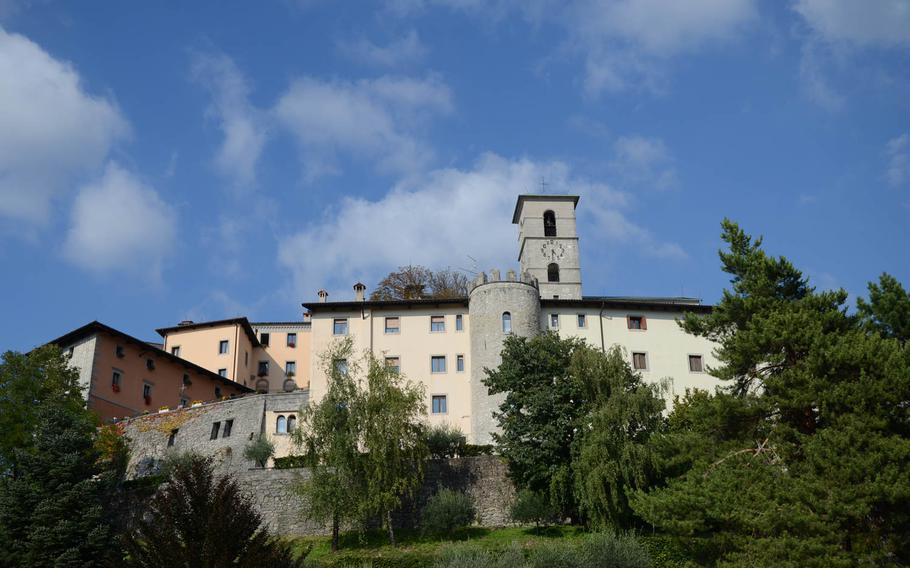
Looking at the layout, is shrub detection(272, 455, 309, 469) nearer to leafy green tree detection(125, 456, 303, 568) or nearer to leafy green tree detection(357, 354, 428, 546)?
leafy green tree detection(357, 354, 428, 546)

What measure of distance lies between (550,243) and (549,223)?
8.11 feet

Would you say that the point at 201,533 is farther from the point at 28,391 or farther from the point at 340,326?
the point at 340,326

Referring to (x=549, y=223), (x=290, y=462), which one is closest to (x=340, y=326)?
(x=290, y=462)

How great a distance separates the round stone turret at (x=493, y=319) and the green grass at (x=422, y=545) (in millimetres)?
14061

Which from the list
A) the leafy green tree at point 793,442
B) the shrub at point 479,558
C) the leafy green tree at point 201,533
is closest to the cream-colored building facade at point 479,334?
the shrub at point 479,558

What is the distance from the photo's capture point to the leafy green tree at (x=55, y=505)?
32500 mm

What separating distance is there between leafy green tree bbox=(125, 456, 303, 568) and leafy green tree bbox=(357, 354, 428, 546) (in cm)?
1507

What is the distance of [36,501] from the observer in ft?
112

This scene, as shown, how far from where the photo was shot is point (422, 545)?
33.7m

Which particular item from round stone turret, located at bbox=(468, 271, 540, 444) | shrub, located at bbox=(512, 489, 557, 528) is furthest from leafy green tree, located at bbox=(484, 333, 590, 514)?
round stone turret, located at bbox=(468, 271, 540, 444)

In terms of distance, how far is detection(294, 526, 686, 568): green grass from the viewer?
3047 cm

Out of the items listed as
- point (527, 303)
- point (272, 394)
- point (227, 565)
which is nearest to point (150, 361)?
point (272, 394)

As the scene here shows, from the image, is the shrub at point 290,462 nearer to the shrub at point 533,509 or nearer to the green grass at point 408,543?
the green grass at point 408,543

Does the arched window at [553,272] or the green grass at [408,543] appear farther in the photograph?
the arched window at [553,272]
